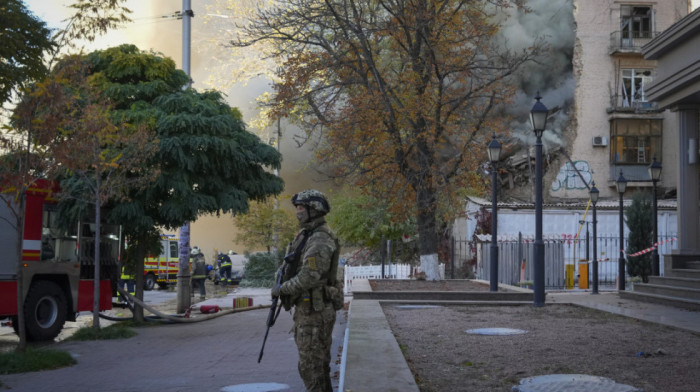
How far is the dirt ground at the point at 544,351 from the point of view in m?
6.55

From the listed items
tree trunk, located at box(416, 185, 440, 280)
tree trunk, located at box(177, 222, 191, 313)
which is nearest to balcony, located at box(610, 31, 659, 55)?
tree trunk, located at box(416, 185, 440, 280)

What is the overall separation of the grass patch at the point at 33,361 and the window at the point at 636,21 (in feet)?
126

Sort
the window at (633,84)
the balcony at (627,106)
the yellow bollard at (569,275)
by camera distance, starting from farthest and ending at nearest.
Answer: the window at (633,84)
the balcony at (627,106)
the yellow bollard at (569,275)

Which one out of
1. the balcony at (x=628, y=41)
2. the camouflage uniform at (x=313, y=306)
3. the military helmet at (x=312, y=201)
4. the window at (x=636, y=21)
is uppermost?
the window at (x=636, y=21)

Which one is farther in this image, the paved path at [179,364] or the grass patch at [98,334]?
the grass patch at [98,334]

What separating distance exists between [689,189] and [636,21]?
28.7m

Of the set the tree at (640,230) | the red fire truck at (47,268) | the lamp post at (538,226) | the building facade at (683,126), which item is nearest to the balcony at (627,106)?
the tree at (640,230)

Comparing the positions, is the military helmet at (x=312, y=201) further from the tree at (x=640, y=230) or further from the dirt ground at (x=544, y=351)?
the tree at (x=640, y=230)

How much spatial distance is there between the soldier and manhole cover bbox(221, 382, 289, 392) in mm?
1941

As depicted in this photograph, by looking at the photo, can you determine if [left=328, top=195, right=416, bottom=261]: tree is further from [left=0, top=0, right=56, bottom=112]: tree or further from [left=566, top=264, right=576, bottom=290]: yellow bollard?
[left=0, top=0, right=56, bottom=112]: tree

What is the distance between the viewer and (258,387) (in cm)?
835

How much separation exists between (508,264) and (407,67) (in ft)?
32.9

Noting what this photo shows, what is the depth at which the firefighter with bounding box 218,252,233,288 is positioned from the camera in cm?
3772

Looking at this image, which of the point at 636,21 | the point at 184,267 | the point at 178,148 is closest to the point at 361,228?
the point at 184,267
